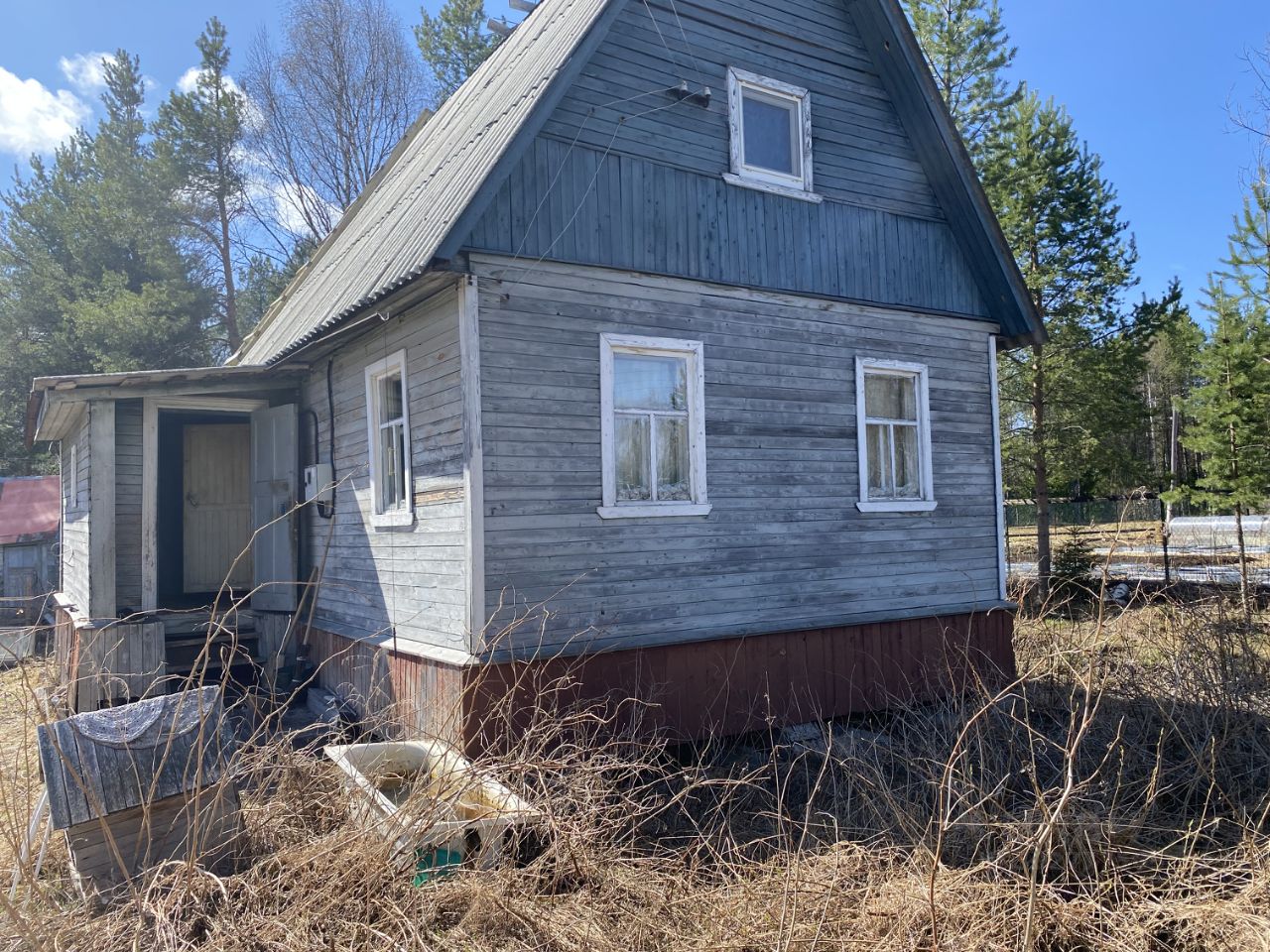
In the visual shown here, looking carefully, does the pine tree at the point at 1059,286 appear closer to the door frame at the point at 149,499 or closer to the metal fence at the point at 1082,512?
the metal fence at the point at 1082,512

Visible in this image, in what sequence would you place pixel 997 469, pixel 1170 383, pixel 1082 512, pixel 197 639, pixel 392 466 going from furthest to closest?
pixel 1170 383 → pixel 1082 512 → pixel 997 469 → pixel 197 639 → pixel 392 466

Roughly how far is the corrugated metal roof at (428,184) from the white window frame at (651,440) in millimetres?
1698

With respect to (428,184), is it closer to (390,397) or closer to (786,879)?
(390,397)

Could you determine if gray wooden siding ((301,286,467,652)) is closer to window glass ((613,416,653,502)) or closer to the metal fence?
window glass ((613,416,653,502))

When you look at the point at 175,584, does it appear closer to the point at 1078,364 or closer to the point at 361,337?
the point at 361,337

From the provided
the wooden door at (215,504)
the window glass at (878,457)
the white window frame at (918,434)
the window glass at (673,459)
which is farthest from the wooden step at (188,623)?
the window glass at (878,457)

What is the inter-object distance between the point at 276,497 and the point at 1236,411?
19.6m

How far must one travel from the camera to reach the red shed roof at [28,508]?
19.8m

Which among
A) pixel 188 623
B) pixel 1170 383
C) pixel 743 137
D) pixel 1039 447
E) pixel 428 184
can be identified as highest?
pixel 1170 383

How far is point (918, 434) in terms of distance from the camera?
379 inches

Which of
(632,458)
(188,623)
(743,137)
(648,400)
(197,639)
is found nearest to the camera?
(632,458)

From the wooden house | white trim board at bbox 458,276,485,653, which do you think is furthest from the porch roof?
white trim board at bbox 458,276,485,653

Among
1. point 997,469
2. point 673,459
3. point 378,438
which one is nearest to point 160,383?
point 378,438

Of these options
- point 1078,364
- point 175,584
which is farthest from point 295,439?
point 1078,364
